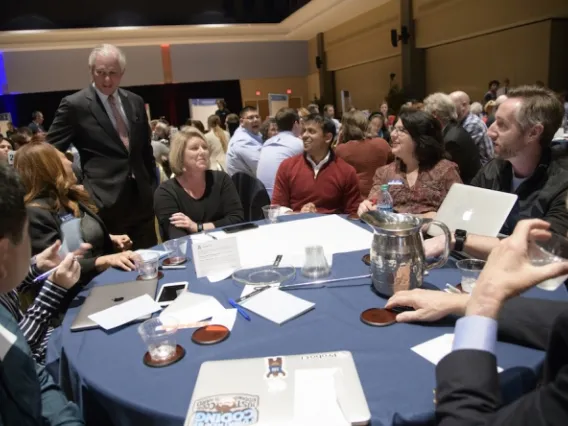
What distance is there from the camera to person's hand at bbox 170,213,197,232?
2578mm

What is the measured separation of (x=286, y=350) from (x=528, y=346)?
63cm

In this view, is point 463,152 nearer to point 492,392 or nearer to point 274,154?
point 274,154

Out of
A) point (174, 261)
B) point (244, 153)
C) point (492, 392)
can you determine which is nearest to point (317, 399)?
point (492, 392)

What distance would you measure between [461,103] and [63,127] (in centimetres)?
378

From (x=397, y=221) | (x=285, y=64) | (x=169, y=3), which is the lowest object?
(x=397, y=221)

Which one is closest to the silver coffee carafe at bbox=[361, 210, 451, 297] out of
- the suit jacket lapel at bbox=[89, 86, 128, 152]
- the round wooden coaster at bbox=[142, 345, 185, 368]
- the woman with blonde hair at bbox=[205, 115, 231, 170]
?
the round wooden coaster at bbox=[142, 345, 185, 368]

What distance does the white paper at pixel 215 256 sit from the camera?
1769mm

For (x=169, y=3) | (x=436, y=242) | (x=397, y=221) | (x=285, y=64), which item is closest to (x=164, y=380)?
(x=397, y=221)

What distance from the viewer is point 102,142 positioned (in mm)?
2916

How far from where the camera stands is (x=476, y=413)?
2.70 feet

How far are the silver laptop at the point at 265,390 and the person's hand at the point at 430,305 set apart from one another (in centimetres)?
27

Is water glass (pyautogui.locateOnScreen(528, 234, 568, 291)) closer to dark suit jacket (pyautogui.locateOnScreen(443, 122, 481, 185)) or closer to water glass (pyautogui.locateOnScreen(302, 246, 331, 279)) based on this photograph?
water glass (pyautogui.locateOnScreen(302, 246, 331, 279))

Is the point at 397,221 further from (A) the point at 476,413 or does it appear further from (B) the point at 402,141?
(B) the point at 402,141

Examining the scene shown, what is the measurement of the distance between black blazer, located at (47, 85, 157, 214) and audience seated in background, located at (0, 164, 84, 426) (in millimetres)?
1799
